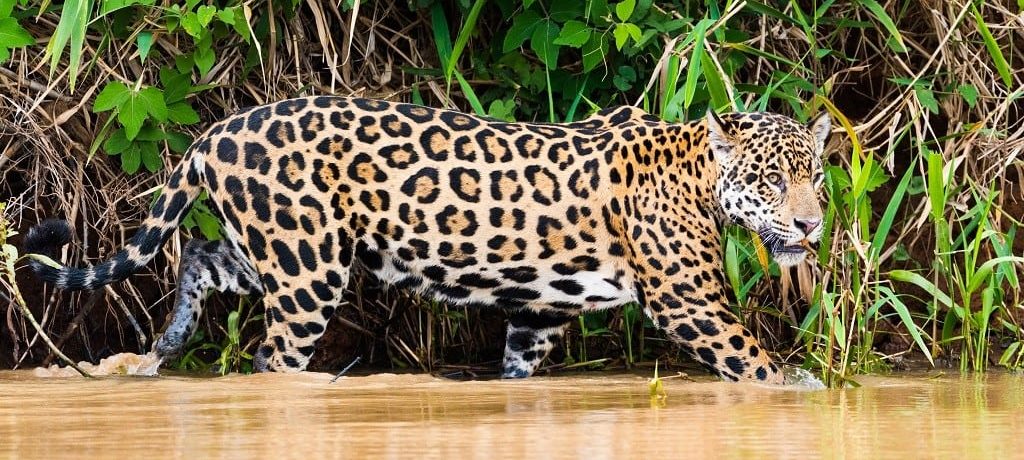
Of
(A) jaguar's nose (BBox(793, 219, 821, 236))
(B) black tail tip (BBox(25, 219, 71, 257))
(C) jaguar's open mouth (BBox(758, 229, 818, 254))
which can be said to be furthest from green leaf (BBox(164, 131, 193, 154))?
(A) jaguar's nose (BBox(793, 219, 821, 236))

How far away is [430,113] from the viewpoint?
6.27 meters

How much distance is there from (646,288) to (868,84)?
96.4 inches

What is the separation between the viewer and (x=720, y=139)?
6.04 meters

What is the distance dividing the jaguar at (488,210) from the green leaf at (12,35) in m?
0.92

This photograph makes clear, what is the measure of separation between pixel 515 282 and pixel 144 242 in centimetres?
156

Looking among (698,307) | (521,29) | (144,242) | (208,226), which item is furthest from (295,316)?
(521,29)

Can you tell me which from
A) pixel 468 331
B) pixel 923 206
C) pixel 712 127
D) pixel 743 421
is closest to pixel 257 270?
pixel 468 331

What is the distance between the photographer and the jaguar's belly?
6.20 metres

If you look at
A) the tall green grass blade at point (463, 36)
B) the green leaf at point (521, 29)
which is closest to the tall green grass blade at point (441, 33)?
the green leaf at point (521, 29)

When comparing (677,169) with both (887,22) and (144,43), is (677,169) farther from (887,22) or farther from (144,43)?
(144,43)

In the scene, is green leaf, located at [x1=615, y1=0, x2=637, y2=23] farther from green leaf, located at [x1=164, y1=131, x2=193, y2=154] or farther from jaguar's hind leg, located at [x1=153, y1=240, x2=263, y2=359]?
green leaf, located at [x1=164, y1=131, x2=193, y2=154]

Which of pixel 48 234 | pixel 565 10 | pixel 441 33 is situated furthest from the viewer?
pixel 441 33

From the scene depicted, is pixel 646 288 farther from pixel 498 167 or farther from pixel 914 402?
pixel 914 402

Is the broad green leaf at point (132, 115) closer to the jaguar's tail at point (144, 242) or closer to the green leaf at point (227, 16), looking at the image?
the jaguar's tail at point (144, 242)
